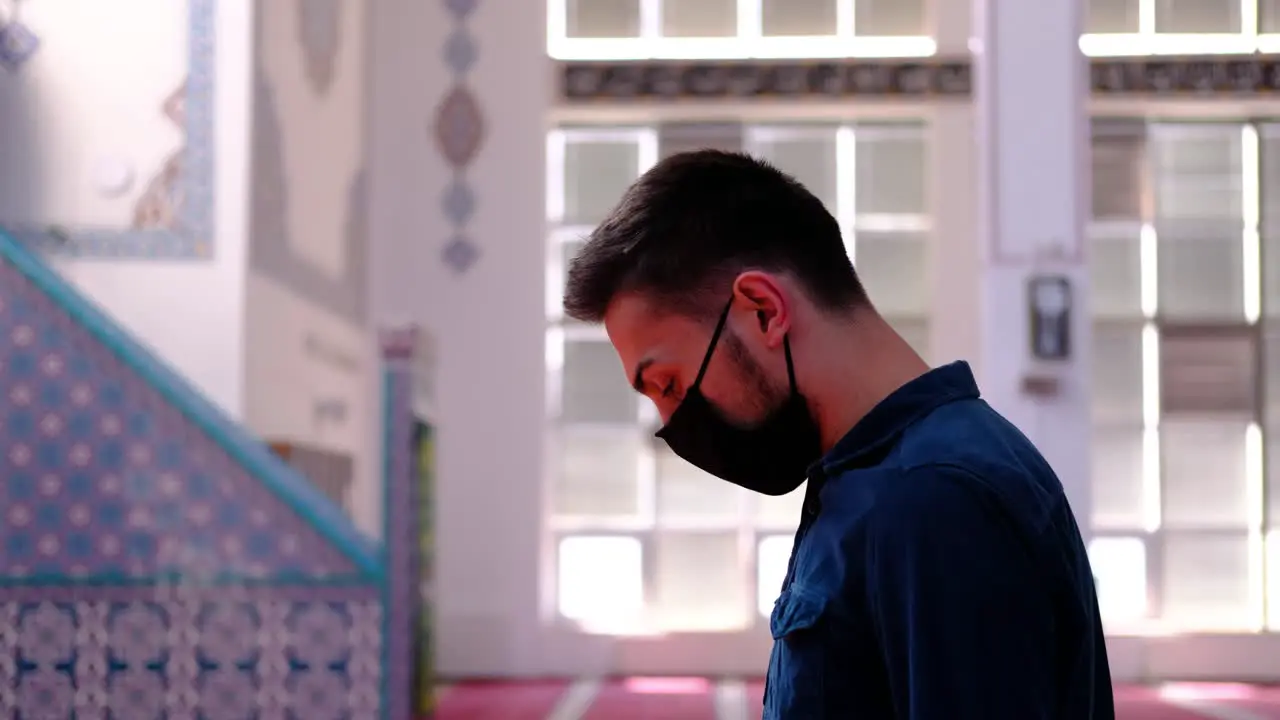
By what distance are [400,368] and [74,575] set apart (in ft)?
4.10

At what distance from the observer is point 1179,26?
25.8ft

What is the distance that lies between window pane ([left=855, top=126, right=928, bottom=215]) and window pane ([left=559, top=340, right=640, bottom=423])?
5.33 feet

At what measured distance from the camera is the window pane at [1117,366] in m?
7.74

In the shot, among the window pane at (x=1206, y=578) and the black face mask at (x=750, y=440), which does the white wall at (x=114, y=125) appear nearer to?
the black face mask at (x=750, y=440)

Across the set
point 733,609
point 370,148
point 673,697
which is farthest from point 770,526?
point 370,148

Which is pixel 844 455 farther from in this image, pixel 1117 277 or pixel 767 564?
pixel 1117 277

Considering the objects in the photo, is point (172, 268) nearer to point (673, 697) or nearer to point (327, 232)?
point (327, 232)

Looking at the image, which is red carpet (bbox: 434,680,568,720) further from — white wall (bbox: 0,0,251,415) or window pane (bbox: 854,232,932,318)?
window pane (bbox: 854,232,932,318)

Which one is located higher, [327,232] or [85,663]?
[327,232]

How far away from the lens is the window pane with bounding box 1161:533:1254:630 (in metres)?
7.65

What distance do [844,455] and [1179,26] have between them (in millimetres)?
7644

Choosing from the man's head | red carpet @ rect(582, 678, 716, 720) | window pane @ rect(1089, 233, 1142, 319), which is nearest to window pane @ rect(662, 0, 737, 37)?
window pane @ rect(1089, 233, 1142, 319)

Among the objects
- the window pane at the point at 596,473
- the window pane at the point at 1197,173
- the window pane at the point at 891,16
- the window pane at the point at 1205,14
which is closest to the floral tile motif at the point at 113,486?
the window pane at the point at 596,473

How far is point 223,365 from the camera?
19.2 feet
